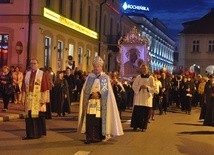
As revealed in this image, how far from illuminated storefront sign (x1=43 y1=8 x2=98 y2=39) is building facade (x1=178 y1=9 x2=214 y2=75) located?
27970mm

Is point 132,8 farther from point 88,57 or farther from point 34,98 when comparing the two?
point 34,98

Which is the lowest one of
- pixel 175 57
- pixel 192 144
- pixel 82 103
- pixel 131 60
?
pixel 192 144

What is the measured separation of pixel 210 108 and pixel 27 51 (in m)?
18.2

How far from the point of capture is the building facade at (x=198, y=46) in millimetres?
72625

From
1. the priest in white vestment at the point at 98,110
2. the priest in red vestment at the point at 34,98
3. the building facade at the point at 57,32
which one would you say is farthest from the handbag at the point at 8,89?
the building facade at the point at 57,32

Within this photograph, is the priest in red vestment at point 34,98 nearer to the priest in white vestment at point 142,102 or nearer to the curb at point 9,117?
the priest in white vestment at point 142,102

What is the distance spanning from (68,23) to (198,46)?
3758cm

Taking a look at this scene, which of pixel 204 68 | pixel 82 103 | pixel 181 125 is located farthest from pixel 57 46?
pixel 204 68

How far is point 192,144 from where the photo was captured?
12.7 metres

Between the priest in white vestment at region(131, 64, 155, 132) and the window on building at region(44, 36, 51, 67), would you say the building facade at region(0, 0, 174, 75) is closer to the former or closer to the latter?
the window on building at region(44, 36, 51, 67)

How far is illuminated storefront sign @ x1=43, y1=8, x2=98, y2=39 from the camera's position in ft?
112

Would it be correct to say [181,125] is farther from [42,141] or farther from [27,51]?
[27,51]

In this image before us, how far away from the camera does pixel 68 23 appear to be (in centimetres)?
3859

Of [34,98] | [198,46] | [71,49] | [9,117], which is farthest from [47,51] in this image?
[198,46]
